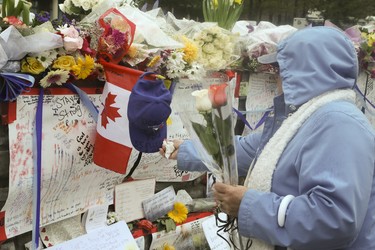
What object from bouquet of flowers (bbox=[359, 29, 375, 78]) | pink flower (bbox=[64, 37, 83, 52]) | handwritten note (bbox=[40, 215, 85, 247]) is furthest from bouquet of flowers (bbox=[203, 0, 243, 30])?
bouquet of flowers (bbox=[359, 29, 375, 78])

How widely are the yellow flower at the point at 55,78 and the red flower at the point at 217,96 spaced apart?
783 millimetres

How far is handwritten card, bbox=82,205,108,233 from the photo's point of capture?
9.02 feet

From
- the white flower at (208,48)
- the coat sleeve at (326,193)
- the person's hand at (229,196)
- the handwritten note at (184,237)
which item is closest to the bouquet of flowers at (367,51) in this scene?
the white flower at (208,48)

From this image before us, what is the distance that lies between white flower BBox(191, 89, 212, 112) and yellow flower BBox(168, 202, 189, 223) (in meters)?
1.41

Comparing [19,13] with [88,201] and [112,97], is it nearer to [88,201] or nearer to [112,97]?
[112,97]

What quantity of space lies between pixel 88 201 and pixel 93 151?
12.4 inches

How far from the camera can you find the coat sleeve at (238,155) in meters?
2.46

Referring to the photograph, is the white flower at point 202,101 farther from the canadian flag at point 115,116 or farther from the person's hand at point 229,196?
the canadian flag at point 115,116

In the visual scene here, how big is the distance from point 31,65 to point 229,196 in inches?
42.1

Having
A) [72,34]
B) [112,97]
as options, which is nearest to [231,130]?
[112,97]

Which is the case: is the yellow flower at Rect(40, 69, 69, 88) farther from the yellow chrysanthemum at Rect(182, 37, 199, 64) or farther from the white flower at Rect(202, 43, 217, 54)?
the white flower at Rect(202, 43, 217, 54)

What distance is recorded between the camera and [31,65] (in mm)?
2195

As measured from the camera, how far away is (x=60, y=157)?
2.48 m

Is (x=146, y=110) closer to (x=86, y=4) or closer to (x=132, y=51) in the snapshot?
(x=132, y=51)
